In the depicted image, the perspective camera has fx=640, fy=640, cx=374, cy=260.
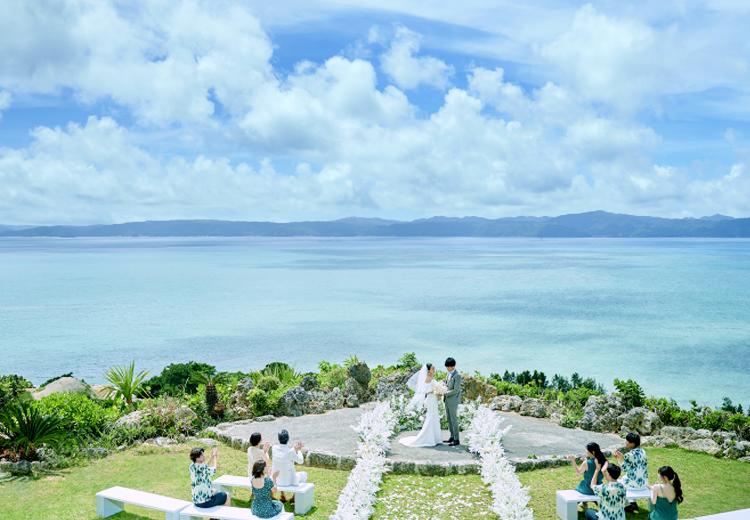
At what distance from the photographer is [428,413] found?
53.0 ft

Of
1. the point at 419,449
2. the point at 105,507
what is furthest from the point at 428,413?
the point at 105,507

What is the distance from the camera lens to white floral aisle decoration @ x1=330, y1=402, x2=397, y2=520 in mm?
11766

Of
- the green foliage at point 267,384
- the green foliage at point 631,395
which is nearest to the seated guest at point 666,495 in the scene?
the green foliage at point 631,395

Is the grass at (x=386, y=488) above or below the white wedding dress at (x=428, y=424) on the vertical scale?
below

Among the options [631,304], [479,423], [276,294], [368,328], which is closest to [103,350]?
[368,328]

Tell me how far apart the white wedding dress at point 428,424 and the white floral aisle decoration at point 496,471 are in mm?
813

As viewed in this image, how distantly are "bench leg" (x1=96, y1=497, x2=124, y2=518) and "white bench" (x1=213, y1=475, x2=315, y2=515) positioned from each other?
191 centimetres

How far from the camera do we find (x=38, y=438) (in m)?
14.9

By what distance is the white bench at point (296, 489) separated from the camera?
40.1ft

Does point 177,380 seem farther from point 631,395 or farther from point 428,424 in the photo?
point 631,395

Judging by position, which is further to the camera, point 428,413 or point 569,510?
point 428,413

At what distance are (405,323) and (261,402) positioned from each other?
5244 centimetres

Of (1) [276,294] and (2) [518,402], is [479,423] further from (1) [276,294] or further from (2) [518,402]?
(1) [276,294]

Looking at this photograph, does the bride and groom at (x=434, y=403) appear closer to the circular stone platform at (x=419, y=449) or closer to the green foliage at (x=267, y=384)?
the circular stone platform at (x=419, y=449)
